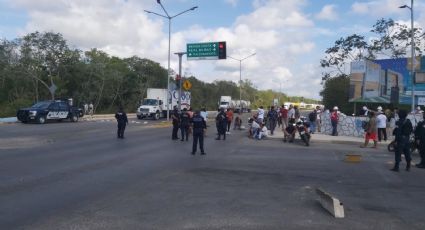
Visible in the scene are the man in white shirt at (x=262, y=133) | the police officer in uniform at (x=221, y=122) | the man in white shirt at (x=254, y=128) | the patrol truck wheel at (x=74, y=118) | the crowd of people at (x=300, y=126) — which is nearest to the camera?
the crowd of people at (x=300, y=126)

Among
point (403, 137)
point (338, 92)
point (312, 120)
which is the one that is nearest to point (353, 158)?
point (403, 137)

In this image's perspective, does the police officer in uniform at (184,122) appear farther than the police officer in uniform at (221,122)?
No

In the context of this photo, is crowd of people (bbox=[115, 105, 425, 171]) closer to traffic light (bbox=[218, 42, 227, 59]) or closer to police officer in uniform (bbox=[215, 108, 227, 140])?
police officer in uniform (bbox=[215, 108, 227, 140])

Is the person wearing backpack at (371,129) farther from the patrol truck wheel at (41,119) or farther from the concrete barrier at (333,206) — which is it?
the patrol truck wheel at (41,119)

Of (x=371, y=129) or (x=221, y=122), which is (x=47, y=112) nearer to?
(x=221, y=122)

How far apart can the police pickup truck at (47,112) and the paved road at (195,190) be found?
18.8 m

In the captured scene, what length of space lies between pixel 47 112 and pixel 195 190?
28.9m

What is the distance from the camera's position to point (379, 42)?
177ft

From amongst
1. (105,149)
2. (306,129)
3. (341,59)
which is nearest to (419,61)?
(341,59)

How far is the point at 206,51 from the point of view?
39250 mm

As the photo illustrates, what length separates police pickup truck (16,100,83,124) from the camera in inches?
1398

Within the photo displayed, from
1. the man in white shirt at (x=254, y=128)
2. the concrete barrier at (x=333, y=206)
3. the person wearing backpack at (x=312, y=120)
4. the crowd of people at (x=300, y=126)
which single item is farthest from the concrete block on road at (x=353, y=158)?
the person wearing backpack at (x=312, y=120)

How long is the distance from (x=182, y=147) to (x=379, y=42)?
4030 cm

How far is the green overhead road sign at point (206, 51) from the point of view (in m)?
37.8
